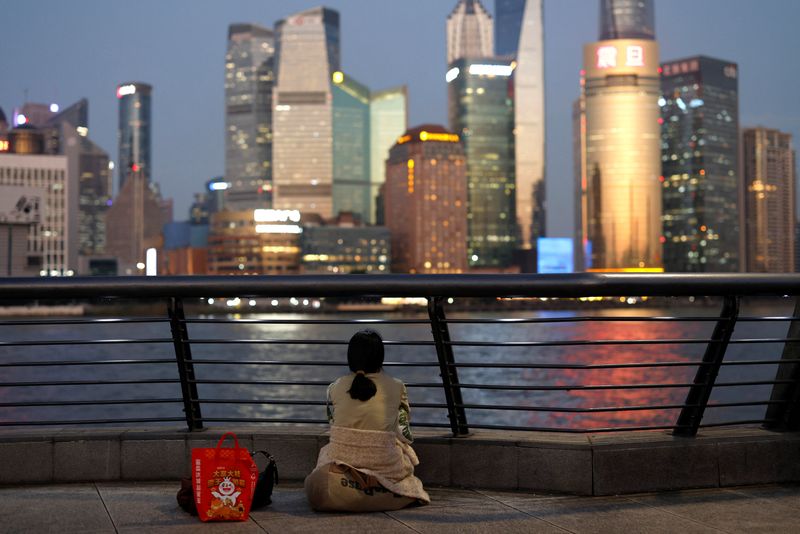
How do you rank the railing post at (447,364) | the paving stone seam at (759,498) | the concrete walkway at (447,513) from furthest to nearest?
the railing post at (447,364)
the paving stone seam at (759,498)
the concrete walkway at (447,513)

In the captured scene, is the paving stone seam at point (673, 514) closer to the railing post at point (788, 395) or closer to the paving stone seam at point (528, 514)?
the paving stone seam at point (528, 514)

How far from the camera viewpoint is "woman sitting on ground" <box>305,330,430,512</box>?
612cm

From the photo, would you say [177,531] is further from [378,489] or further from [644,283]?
[644,283]

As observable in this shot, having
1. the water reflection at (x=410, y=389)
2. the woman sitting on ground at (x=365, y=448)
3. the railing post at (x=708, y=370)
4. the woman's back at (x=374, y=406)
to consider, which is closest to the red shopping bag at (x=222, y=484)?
the woman sitting on ground at (x=365, y=448)

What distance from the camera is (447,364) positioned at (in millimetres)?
6855

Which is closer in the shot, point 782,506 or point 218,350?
point 782,506

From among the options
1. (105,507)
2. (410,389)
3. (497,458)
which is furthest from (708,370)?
(410,389)

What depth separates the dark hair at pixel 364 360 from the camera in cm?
620

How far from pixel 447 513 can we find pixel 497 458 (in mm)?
868

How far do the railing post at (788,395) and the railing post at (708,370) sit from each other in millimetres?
615

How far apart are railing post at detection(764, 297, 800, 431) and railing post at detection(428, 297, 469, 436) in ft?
Answer: 7.32

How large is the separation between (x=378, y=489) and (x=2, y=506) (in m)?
2.27

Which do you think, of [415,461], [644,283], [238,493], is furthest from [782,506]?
[238,493]

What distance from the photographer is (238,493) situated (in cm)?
596
